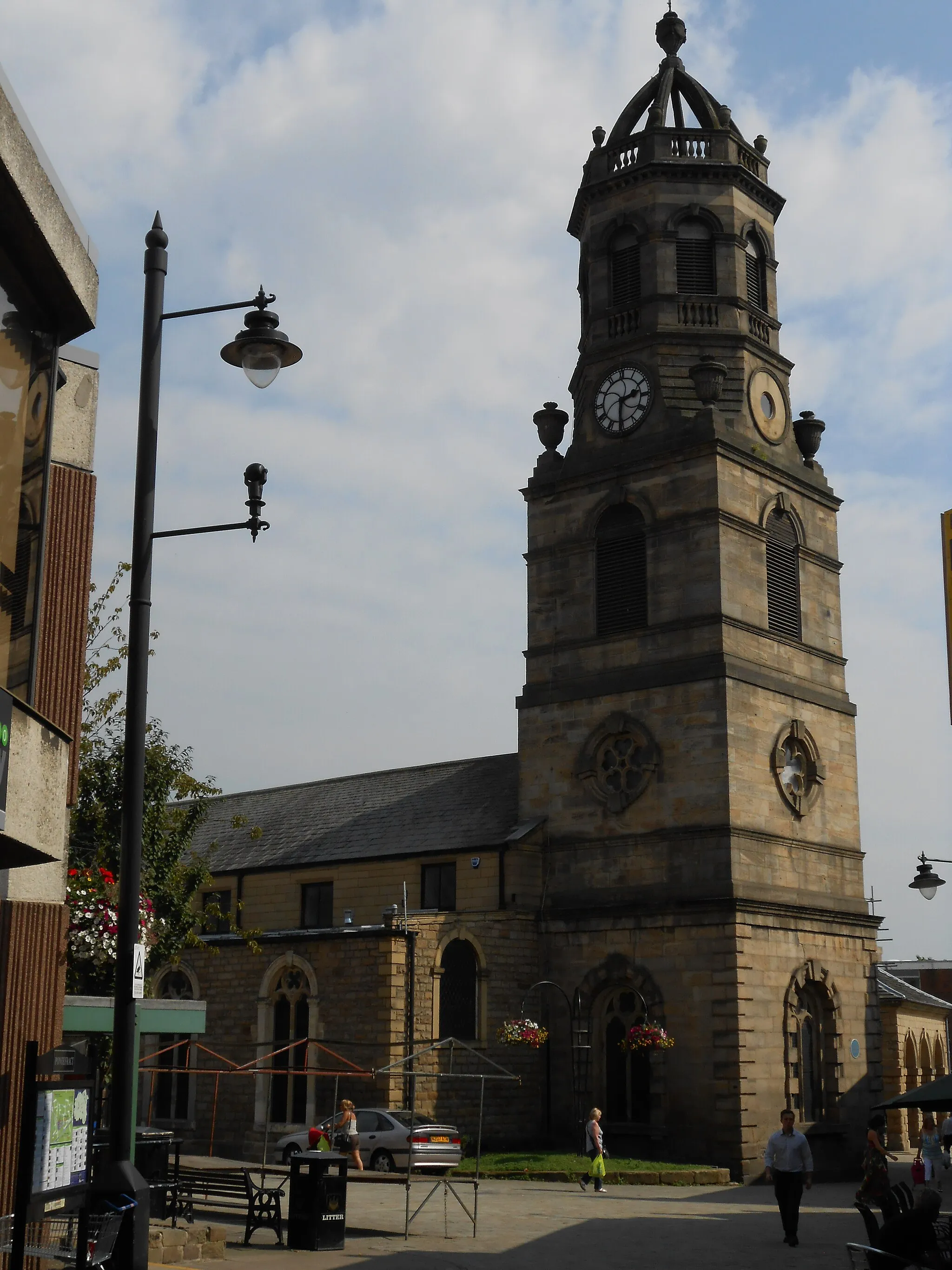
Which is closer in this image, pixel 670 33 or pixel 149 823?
pixel 149 823

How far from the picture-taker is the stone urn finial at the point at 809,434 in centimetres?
3969

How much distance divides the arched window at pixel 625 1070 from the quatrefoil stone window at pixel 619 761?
466 centimetres

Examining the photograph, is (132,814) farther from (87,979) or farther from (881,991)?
(881,991)

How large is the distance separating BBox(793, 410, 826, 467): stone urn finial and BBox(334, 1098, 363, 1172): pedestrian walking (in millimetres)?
21771

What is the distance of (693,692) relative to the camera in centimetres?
3428

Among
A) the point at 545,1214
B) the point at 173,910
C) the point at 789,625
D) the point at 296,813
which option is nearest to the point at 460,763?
the point at 296,813

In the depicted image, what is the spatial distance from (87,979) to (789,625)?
821 inches

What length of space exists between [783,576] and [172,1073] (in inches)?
811

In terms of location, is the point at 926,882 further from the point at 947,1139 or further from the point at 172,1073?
the point at 172,1073

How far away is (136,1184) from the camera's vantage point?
11227 mm

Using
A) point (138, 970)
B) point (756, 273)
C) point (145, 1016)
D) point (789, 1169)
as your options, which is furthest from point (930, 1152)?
point (756, 273)

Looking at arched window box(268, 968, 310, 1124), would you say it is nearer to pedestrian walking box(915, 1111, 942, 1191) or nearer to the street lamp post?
pedestrian walking box(915, 1111, 942, 1191)

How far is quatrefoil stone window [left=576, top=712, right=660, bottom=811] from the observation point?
34.8 meters

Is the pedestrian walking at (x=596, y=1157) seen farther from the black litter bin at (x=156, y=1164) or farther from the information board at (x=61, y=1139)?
the information board at (x=61, y=1139)
